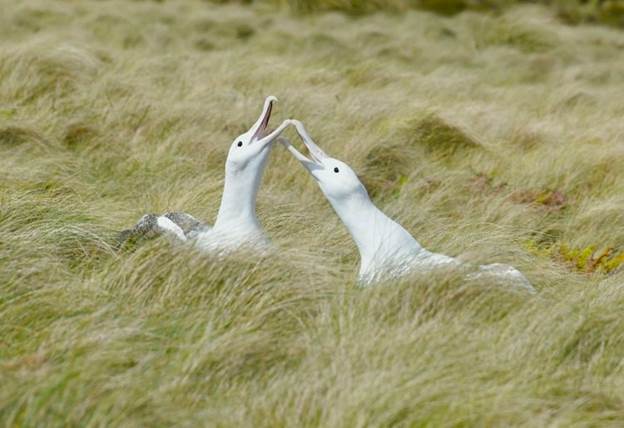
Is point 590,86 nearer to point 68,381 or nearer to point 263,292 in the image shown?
point 263,292

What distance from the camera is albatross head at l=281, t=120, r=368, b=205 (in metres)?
3.12

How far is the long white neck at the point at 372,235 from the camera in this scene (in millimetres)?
3070

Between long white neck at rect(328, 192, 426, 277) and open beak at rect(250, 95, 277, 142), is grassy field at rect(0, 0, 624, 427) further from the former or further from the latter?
open beak at rect(250, 95, 277, 142)

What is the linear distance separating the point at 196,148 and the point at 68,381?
9.60 feet

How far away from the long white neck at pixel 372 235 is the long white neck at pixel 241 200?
0.85 feet

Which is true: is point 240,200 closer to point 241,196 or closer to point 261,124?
point 241,196

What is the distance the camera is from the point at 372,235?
312cm

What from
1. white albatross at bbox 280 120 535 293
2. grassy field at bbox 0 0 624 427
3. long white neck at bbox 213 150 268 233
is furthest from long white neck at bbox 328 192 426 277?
long white neck at bbox 213 150 268 233

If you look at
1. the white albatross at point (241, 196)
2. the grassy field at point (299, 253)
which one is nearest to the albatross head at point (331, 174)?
the white albatross at point (241, 196)

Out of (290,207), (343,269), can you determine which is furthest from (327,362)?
(290,207)

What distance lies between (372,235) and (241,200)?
43 centimetres

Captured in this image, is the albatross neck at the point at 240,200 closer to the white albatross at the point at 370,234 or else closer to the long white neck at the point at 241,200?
the long white neck at the point at 241,200

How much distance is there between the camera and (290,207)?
4031 millimetres

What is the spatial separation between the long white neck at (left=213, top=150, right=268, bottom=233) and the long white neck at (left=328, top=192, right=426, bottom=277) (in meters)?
0.26
